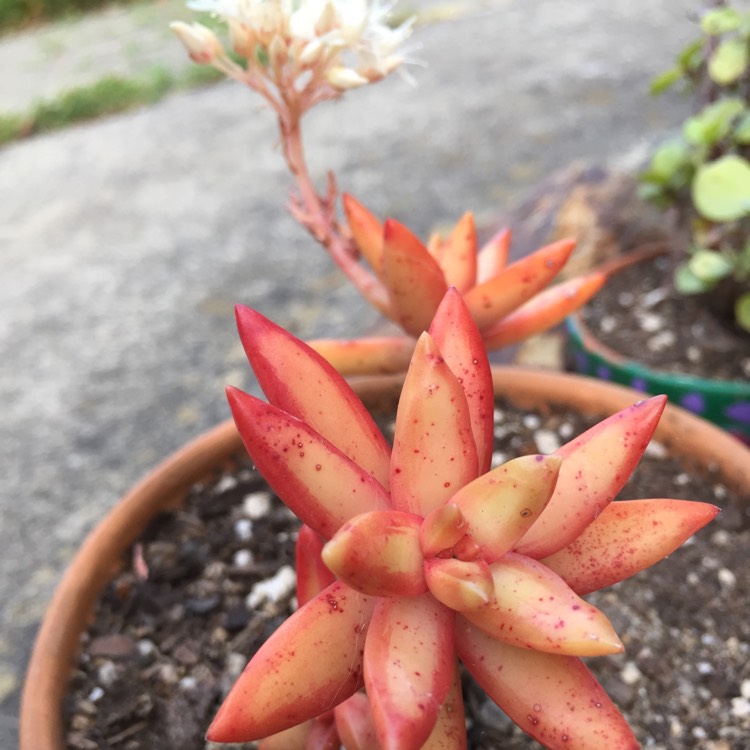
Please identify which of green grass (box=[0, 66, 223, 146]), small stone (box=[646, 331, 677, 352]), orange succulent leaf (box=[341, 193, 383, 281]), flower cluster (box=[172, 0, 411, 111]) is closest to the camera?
flower cluster (box=[172, 0, 411, 111])

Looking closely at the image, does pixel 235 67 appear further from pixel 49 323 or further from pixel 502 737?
pixel 49 323

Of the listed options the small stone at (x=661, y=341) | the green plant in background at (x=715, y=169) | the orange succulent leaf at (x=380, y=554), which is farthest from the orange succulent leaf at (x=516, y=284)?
the small stone at (x=661, y=341)

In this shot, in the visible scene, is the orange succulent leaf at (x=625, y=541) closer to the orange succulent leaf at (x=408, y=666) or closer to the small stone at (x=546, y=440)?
the orange succulent leaf at (x=408, y=666)

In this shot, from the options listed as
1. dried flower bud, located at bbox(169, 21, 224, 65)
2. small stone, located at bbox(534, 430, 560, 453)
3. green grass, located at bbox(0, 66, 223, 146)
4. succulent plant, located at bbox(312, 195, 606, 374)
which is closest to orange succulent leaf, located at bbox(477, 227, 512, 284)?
succulent plant, located at bbox(312, 195, 606, 374)

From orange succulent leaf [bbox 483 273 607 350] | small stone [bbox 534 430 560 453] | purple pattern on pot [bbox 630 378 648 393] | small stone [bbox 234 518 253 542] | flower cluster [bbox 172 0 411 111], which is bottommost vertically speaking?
purple pattern on pot [bbox 630 378 648 393]

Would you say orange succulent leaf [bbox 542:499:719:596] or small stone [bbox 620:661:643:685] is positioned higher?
orange succulent leaf [bbox 542:499:719:596]

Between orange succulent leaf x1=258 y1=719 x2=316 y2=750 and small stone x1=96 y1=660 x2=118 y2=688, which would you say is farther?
small stone x1=96 y1=660 x2=118 y2=688

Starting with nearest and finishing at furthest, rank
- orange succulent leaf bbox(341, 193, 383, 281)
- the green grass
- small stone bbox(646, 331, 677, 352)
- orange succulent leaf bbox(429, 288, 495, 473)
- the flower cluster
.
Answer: orange succulent leaf bbox(429, 288, 495, 473) < the flower cluster < orange succulent leaf bbox(341, 193, 383, 281) < small stone bbox(646, 331, 677, 352) < the green grass

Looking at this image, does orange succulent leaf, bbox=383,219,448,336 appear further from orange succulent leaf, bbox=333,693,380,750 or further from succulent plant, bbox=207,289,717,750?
orange succulent leaf, bbox=333,693,380,750
